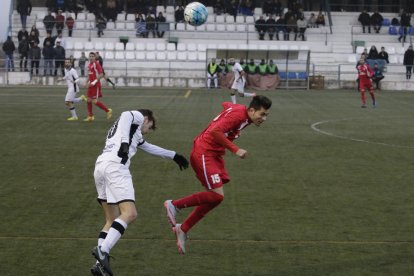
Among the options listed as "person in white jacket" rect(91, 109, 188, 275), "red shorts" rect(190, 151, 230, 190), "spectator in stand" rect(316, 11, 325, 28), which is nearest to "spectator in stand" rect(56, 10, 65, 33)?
"spectator in stand" rect(316, 11, 325, 28)

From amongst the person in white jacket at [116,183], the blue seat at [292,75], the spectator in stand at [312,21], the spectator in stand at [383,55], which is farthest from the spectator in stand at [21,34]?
the person in white jacket at [116,183]

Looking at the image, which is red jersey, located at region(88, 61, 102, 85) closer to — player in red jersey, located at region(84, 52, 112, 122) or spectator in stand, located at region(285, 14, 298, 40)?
player in red jersey, located at region(84, 52, 112, 122)

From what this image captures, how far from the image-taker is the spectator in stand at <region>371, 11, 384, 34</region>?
5388cm

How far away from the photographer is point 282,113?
28156 millimetres

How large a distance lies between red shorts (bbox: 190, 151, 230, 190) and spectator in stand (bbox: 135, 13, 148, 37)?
43.0m

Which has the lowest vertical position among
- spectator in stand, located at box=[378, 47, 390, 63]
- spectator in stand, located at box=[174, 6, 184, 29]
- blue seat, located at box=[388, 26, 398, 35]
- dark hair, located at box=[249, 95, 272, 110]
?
spectator in stand, located at box=[378, 47, 390, 63]

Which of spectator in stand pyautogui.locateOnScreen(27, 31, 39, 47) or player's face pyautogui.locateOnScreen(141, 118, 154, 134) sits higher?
spectator in stand pyautogui.locateOnScreen(27, 31, 39, 47)

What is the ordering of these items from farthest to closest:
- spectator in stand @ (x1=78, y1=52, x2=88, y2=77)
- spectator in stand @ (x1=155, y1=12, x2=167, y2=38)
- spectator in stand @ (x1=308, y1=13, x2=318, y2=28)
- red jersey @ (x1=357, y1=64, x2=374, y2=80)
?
spectator in stand @ (x1=308, y1=13, x2=318, y2=28), spectator in stand @ (x1=155, y1=12, x2=167, y2=38), spectator in stand @ (x1=78, y1=52, x2=88, y2=77), red jersey @ (x1=357, y1=64, x2=374, y2=80)

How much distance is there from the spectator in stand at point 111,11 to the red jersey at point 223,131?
1738 inches

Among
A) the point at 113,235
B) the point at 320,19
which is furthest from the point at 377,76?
the point at 113,235

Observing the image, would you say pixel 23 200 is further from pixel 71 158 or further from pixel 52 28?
pixel 52 28

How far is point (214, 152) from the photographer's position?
9.64 meters

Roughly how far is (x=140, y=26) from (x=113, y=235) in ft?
147

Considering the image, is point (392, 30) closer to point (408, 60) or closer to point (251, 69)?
point (408, 60)
